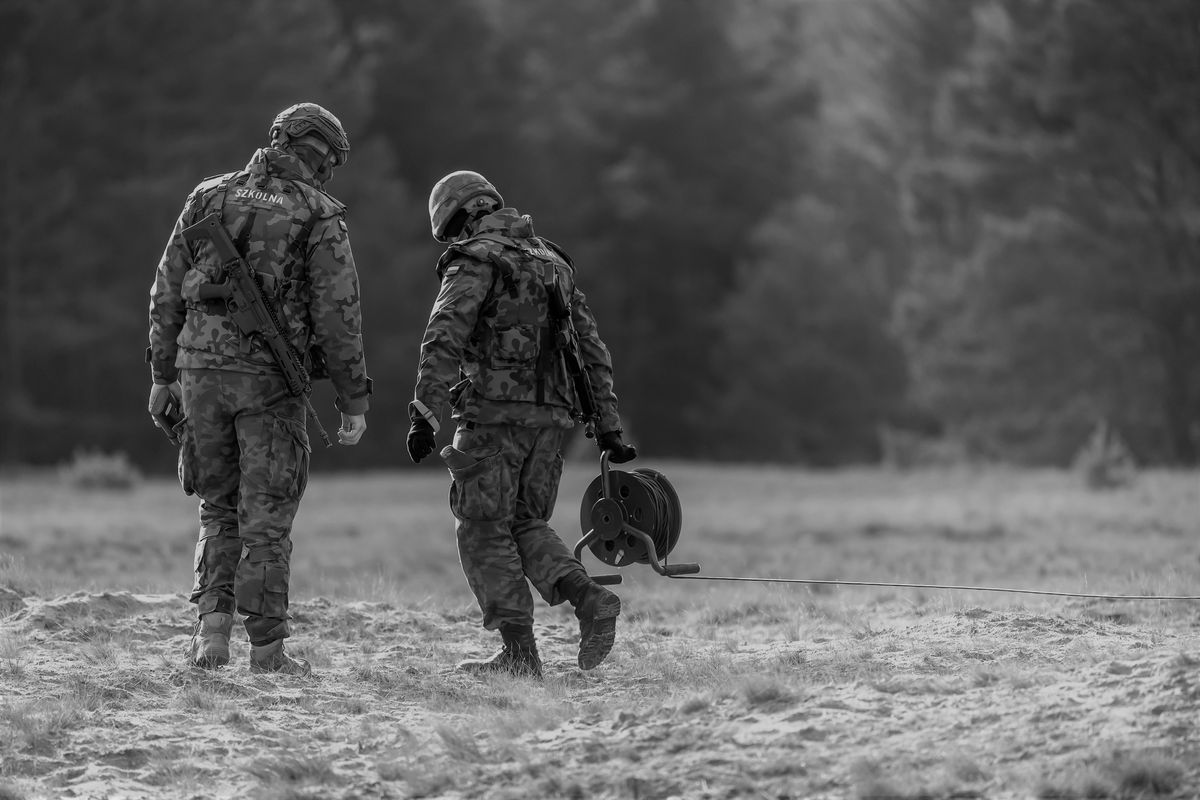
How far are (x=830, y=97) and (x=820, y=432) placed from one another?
14.7 m

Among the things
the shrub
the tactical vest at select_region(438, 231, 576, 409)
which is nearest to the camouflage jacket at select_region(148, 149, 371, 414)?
the tactical vest at select_region(438, 231, 576, 409)

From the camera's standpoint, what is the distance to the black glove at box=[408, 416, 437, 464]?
6801 mm

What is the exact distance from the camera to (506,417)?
23.9 ft

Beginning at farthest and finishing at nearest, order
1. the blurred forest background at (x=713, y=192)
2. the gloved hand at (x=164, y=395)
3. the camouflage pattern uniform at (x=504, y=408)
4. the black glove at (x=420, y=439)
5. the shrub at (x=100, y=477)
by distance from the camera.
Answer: the blurred forest background at (x=713, y=192)
the shrub at (x=100, y=477)
the gloved hand at (x=164, y=395)
the camouflage pattern uniform at (x=504, y=408)
the black glove at (x=420, y=439)

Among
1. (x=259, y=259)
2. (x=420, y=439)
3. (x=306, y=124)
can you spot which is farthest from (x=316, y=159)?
(x=420, y=439)

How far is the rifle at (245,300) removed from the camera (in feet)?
23.5

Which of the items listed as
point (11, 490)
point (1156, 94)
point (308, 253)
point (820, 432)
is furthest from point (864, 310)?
point (308, 253)

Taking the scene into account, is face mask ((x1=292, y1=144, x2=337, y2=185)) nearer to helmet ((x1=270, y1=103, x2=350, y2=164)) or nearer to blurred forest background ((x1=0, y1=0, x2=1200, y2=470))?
helmet ((x1=270, y1=103, x2=350, y2=164))

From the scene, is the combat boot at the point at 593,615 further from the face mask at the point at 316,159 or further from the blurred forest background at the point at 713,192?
the blurred forest background at the point at 713,192

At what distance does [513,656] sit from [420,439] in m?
1.21

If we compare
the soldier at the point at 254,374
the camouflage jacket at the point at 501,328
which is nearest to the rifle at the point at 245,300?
the soldier at the point at 254,374

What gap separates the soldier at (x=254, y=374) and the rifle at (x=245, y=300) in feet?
0.10

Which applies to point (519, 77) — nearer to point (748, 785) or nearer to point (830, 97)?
point (830, 97)

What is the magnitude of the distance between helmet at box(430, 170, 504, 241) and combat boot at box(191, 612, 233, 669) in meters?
2.08
